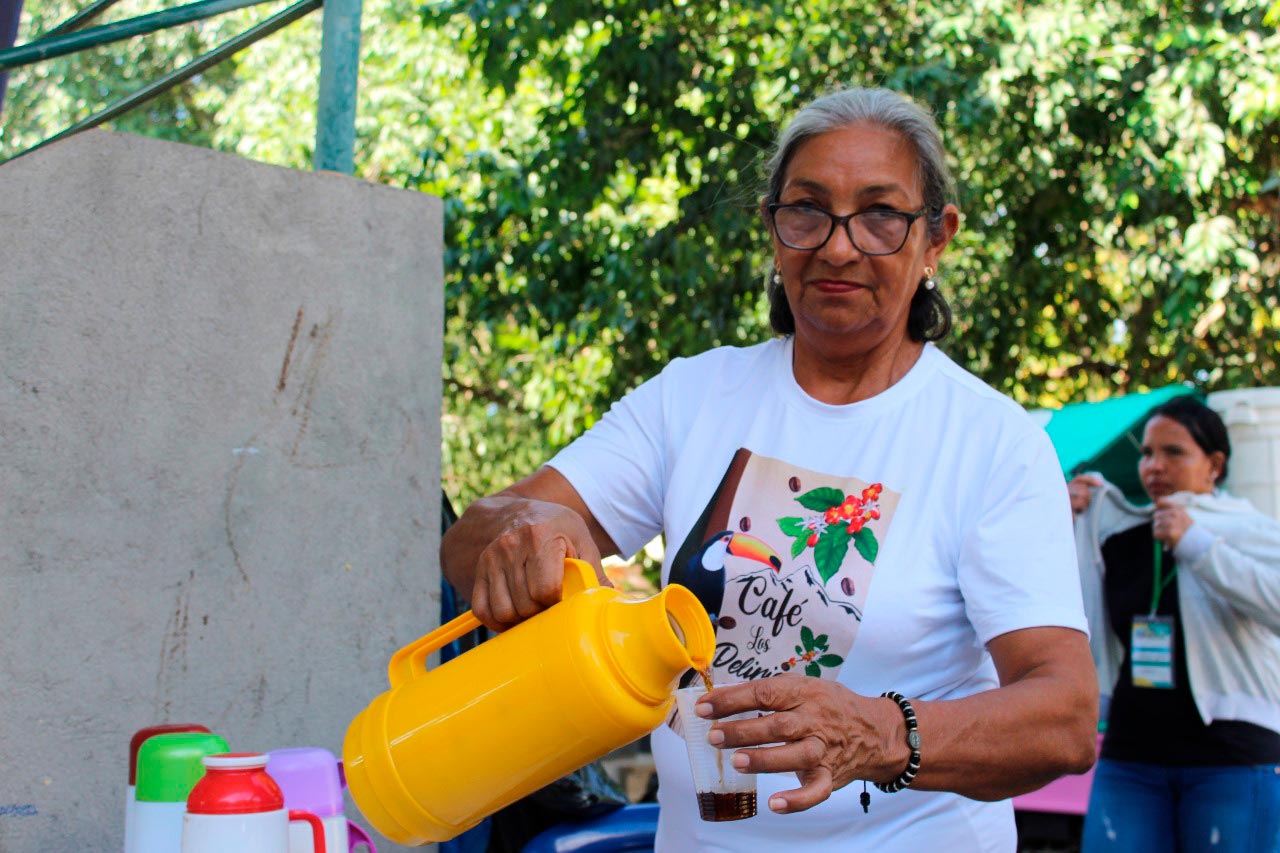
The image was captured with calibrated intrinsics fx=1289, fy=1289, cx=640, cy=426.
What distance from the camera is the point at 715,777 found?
1.36 m

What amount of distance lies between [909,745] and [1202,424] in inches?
123

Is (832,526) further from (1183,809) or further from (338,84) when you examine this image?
(1183,809)

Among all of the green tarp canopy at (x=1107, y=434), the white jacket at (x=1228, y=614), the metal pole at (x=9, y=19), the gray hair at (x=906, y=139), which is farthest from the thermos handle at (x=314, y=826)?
the green tarp canopy at (x=1107, y=434)

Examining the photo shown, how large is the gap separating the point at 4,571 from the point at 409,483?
0.72 metres

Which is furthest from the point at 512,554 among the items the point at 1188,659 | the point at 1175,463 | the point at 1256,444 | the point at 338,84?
the point at 1256,444

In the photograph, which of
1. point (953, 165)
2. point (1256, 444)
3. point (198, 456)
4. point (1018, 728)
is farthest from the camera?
point (953, 165)

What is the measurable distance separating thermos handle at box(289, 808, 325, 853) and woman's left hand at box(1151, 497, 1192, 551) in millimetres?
3039

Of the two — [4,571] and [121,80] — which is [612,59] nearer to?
[121,80]

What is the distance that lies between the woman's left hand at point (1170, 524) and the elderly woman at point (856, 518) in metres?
2.24

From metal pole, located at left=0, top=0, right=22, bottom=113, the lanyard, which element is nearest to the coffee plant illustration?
metal pole, located at left=0, top=0, right=22, bottom=113

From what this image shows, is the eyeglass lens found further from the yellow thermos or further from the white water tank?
the white water tank

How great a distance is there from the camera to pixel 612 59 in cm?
656

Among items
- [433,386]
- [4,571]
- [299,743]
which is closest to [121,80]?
[433,386]

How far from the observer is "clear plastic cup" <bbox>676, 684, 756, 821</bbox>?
134 cm
